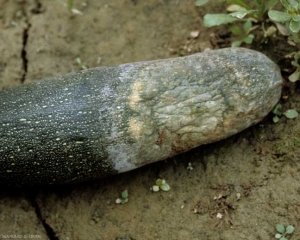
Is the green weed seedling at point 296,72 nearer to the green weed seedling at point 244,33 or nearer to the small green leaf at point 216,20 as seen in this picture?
the green weed seedling at point 244,33

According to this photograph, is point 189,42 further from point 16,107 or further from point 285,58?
point 16,107

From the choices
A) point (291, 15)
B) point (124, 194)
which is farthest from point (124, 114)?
point (291, 15)

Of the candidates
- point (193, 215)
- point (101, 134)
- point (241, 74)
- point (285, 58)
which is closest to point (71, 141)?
point (101, 134)

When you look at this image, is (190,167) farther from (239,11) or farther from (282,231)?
(239,11)

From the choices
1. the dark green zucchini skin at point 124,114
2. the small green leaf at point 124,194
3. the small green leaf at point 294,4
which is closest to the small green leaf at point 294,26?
the small green leaf at point 294,4

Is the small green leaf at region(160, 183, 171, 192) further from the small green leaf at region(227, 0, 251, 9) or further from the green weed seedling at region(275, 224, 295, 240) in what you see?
the small green leaf at region(227, 0, 251, 9)
